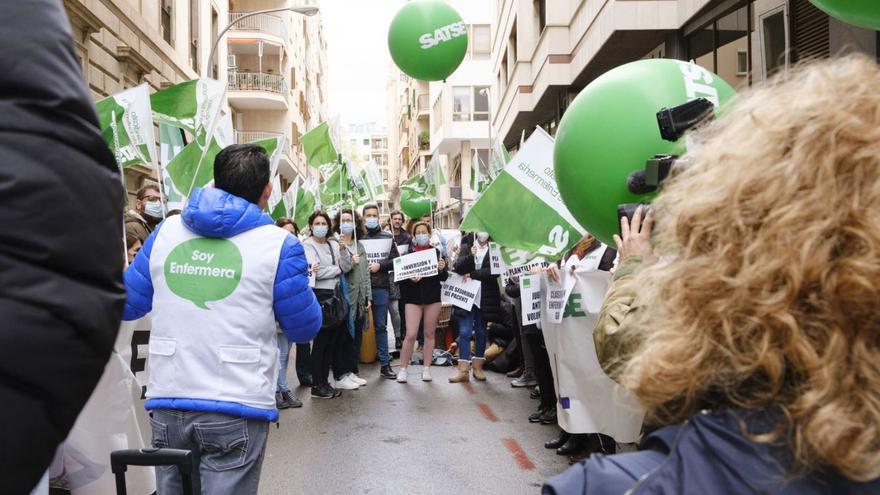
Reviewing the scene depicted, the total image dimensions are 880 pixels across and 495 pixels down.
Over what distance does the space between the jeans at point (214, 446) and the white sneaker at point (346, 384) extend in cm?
667

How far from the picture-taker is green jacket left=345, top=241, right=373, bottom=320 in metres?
9.98

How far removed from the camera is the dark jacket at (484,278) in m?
10.1

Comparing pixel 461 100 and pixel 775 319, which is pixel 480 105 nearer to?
pixel 461 100

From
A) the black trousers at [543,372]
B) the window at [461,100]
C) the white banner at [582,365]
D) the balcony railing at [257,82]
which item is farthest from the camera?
the window at [461,100]

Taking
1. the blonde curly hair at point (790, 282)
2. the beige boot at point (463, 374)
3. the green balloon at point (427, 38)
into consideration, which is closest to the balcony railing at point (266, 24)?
the green balloon at point (427, 38)

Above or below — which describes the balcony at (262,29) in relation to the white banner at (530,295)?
above

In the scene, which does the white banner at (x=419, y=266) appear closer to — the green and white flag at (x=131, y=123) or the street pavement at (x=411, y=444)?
the street pavement at (x=411, y=444)

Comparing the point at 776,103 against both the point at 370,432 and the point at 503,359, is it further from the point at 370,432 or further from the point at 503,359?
the point at 503,359

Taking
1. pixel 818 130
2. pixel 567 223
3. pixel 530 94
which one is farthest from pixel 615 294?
pixel 530 94

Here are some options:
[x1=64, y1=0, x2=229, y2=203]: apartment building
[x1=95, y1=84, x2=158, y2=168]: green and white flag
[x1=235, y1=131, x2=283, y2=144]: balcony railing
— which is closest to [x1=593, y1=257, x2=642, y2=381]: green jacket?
[x1=95, y1=84, x2=158, y2=168]: green and white flag

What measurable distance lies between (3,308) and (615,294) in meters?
1.93

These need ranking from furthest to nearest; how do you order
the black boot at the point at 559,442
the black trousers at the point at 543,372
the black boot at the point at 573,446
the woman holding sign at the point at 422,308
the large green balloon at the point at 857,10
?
the woman holding sign at the point at 422,308 → the black trousers at the point at 543,372 → the black boot at the point at 559,442 → the black boot at the point at 573,446 → the large green balloon at the point at 857,10

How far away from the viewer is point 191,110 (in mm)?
8539

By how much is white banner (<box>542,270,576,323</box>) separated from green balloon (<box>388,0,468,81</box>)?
466cm
